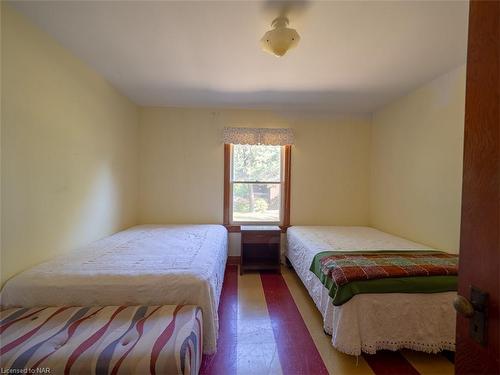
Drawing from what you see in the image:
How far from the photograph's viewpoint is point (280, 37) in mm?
1580

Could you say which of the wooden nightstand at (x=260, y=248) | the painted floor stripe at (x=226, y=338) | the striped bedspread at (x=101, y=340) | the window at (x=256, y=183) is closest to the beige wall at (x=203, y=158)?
the window at (x=256, y=183)

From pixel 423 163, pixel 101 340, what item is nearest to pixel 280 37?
pixel 101 340

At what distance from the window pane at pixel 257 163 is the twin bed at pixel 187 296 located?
174 cm

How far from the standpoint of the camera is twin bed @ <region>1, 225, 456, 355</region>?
1.48 metres

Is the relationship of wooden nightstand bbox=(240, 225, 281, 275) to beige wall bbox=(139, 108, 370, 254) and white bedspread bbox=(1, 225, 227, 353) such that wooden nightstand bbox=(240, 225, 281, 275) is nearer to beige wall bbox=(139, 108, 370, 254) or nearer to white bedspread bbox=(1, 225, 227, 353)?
beige wall bbox=(139, 108, 370, 254)

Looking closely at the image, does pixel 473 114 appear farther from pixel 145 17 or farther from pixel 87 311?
pixel 87 311

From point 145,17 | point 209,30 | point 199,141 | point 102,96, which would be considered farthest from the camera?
point 199,141

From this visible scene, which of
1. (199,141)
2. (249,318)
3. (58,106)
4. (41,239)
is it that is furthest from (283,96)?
(41,239)

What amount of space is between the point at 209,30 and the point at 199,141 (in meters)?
1.91

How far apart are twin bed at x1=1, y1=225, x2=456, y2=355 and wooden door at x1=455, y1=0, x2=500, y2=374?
112cm

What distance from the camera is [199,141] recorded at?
352 cm

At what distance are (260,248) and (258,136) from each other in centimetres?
161

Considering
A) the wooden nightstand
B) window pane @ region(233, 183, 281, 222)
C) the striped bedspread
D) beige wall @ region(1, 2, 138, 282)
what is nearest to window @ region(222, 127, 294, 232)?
window pane @ region(233, 183, 281, 222)

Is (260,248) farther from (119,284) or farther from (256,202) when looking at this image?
(119,284)
